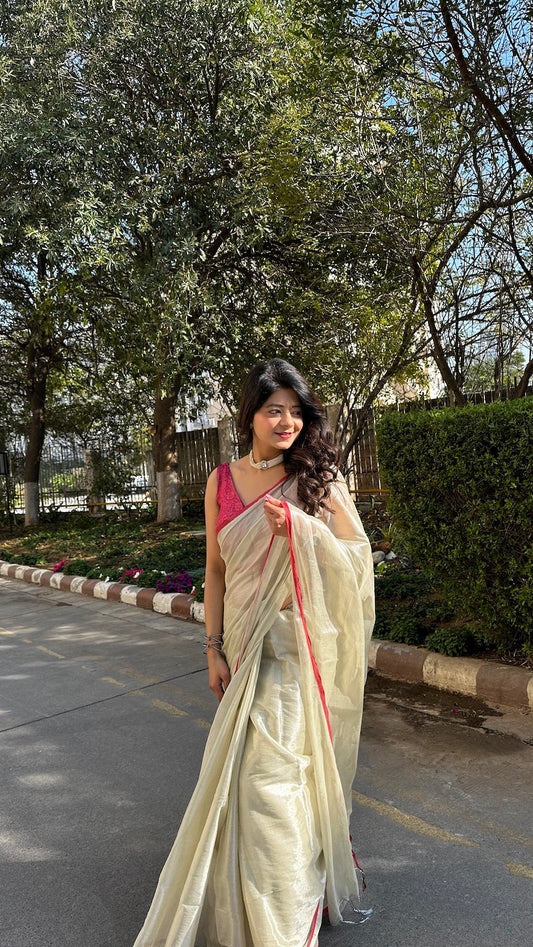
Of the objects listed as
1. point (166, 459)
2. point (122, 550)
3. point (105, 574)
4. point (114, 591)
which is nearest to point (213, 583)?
point (114, 591)

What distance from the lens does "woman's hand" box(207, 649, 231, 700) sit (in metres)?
2.68

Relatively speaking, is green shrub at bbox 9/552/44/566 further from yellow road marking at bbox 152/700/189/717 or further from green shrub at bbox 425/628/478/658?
green shrub at bbox 425/628/478/658

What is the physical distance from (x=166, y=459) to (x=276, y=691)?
12.5 m

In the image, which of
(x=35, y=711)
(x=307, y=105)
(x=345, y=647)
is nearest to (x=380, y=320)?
(x=307, y=105)

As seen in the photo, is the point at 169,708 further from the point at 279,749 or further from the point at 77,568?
the point at 77,568

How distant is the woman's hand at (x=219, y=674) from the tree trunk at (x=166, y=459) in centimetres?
1195

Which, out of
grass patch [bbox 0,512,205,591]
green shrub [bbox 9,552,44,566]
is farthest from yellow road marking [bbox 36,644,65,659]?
green shrub [bbox 9,552,44,566]

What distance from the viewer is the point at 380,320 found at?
9.34 metres

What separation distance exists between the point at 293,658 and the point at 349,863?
692 millimetres

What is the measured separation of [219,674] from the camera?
106 inches

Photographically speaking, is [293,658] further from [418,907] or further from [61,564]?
[61,564]

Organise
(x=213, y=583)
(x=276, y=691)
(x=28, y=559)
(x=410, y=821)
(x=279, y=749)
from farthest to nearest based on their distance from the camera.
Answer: (x=28, y=559) → (x=410, y=821) → (x=213, y=583) → (x=276, y=691) → (x=279, y=749)

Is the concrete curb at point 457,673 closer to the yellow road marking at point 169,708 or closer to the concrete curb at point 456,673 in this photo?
the concrete curb at point 456,673

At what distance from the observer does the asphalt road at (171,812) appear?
2570 millimetres
